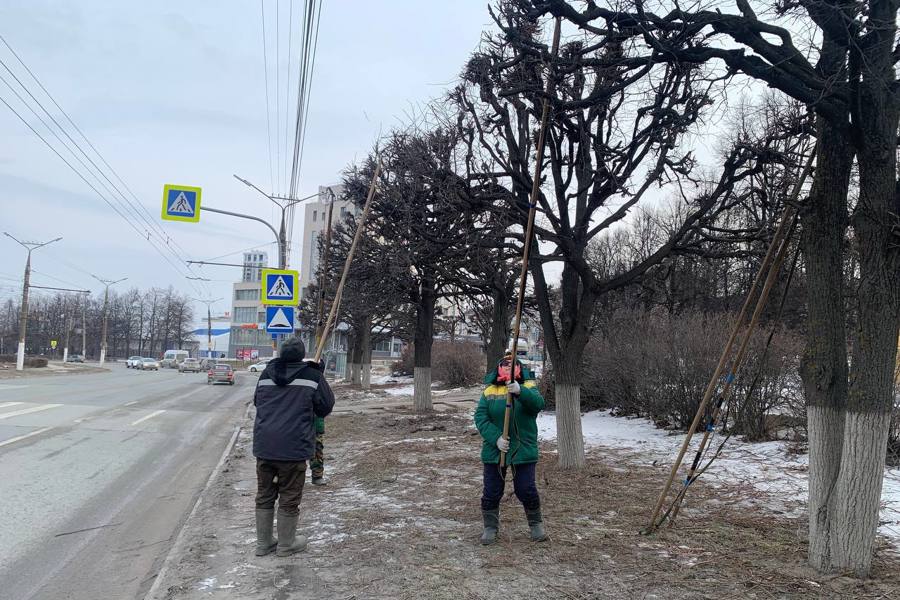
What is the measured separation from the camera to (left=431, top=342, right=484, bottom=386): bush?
33750 mm

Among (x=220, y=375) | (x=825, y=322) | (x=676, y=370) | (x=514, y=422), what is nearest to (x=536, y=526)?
(x=514, y=422)

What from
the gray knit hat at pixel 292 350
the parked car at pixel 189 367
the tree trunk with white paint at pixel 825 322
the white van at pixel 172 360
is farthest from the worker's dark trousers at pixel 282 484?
the white van at pixel 172 360

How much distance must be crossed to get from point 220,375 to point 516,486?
35.5 metres

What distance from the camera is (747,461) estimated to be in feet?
30.7

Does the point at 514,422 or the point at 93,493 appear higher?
the point at 514,422

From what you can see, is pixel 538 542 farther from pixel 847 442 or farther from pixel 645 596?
pixel 847 442

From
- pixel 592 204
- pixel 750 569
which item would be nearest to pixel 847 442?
pixel 750 569

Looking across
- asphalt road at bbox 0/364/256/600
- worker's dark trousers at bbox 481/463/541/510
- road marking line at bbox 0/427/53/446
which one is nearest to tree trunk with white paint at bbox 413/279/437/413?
asphalt road at bbox 0/364/256/600

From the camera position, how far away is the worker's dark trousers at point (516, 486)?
5.41 meters

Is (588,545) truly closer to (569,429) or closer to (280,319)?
(569,429)

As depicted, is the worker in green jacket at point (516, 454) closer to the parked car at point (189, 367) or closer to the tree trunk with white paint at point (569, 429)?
the tree trunk with white paint at point (569, 429)

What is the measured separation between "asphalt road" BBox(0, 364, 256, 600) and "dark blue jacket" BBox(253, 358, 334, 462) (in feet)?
4.77

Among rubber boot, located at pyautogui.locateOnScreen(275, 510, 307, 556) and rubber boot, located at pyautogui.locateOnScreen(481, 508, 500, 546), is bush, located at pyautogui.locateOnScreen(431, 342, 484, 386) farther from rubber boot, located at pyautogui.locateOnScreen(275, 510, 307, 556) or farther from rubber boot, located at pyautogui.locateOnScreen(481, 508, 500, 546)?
rubber boot, located at pyautogui.locateOnScreen(275, 510, 307, 556)

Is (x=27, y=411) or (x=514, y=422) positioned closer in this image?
(x=514, y=422)
